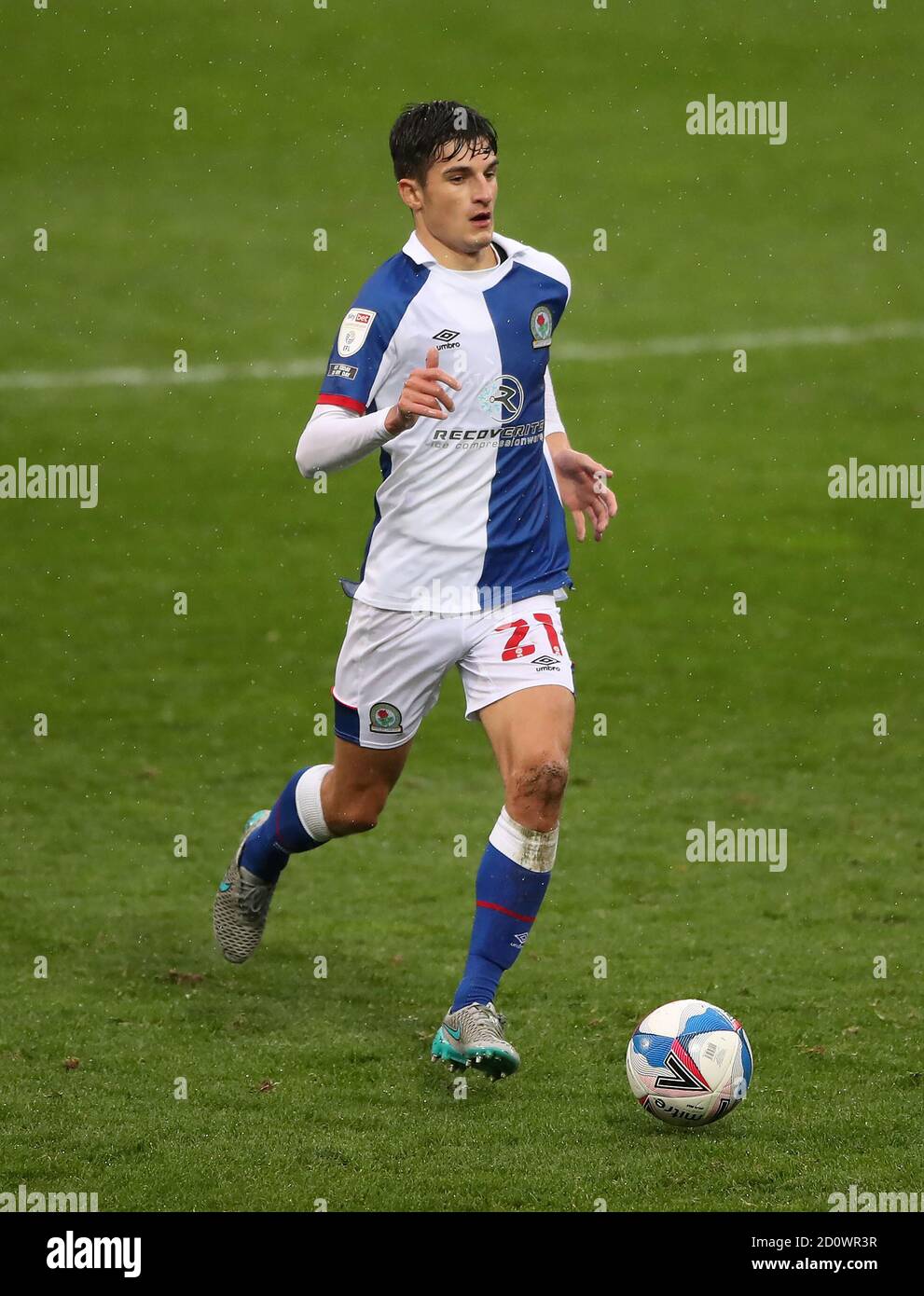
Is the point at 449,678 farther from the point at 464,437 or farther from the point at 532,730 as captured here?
the point at 532,730

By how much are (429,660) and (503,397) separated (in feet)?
2.73

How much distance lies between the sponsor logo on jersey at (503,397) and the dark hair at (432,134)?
0.65m

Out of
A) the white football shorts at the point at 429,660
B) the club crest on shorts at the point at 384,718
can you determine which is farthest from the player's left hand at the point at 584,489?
the club crest on shorts at the point at 384,718

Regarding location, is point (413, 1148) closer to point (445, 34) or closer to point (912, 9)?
point (445, 34)

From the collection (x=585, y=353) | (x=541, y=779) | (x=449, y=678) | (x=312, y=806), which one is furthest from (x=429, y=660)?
(x=585, y=353)

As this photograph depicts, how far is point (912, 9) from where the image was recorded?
76.9 feet

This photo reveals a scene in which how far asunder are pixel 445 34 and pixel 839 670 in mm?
13754

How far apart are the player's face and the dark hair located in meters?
0.03

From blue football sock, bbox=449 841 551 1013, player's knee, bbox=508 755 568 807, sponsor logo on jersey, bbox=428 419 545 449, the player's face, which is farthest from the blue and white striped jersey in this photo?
blue football sock, bbox=449 841 551 1013

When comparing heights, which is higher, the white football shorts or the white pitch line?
the white pitch line

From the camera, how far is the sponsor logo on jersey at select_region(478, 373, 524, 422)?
5.69 meters

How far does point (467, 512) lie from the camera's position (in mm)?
5742

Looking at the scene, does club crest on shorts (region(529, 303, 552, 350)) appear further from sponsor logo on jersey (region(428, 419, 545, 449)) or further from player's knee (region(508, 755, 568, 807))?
player's knee (region(508, 755, 568, 807))
